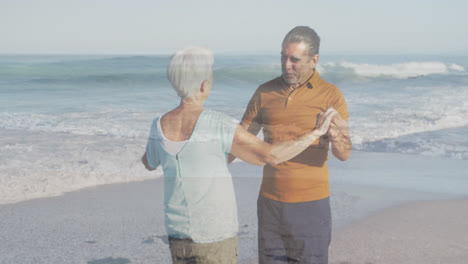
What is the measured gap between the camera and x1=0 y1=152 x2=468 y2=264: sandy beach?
77.5 inches

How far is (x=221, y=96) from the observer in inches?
62.2

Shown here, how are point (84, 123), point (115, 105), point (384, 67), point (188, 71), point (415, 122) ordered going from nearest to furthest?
point (188, 71) → point (384, 67) → point (115, 105) → point (84, 123) → point (415, 122)

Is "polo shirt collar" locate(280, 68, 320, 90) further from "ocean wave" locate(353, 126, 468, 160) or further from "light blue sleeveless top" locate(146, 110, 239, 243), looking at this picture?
"ocean wave" locate(353, 126, 468, 160)

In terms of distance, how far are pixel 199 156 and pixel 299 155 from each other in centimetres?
38

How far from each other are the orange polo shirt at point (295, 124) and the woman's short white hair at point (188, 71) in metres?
0.32

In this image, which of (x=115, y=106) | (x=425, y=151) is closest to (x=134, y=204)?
(x=115, y=106)

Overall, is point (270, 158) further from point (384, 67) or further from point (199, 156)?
point (384, 67)

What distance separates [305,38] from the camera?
1.23 meters

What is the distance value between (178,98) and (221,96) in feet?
1.68

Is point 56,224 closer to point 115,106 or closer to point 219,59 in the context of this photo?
point 115,106

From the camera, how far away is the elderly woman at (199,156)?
1031mm

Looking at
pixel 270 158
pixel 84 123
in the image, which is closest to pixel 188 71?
pixel 270 158

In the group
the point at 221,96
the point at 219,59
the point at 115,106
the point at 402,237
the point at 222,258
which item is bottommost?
the point at 402,237

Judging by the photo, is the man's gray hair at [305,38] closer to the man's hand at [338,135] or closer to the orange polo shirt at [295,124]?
the orange polo shirt at [295,124]
